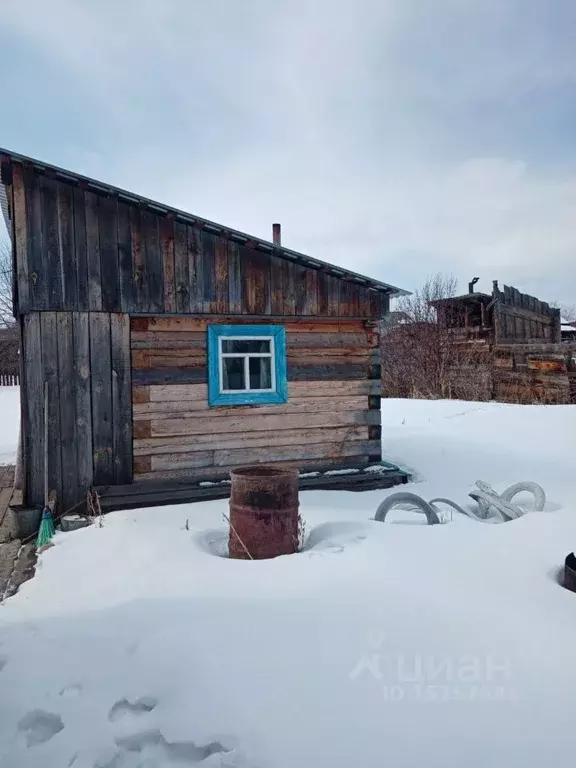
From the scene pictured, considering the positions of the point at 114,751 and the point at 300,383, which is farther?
the point at 300,383

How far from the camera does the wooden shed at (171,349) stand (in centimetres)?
665

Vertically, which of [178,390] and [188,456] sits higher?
[178,390]

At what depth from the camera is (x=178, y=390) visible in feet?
24.1

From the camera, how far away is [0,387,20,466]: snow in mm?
12254

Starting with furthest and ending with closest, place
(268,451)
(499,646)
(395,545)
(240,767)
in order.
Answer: (268,451)
(395,545)
(499,646)
(240,767)

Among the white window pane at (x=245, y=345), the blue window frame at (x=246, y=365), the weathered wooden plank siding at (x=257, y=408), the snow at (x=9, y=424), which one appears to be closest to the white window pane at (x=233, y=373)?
the blue window frame at (x=246, y=365)

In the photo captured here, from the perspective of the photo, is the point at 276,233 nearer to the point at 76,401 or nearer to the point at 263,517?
the point at 76,401

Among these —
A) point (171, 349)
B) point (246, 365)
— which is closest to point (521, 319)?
point (246, 365)

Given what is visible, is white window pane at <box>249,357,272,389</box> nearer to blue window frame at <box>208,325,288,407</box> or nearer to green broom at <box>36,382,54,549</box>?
blue window frame at <box>208,325,288,407</box>

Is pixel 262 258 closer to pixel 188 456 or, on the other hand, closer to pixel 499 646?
pixel 188 456

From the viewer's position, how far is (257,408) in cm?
775

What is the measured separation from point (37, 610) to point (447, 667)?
2.87 meters

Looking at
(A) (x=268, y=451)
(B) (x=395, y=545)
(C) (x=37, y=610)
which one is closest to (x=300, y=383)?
(A) (x=268, y=451)

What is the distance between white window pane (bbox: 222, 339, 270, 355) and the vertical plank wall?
142 centimetres
